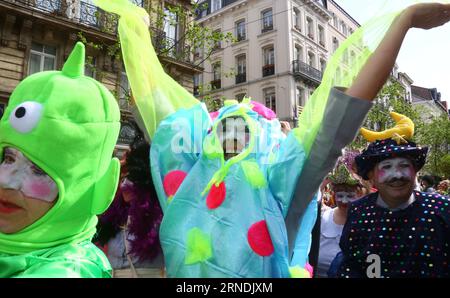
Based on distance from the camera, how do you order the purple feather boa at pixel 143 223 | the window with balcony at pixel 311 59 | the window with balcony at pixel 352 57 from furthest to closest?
the window with balcony at pixel 311 59, the purple feather boa at pixel 143 223, the window with balcony at pixel 352 57

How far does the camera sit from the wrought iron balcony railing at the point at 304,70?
20.2 metres

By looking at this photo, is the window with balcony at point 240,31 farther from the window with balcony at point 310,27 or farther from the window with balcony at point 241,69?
the window with balcony at point 310,27

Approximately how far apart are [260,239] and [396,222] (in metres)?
0.87

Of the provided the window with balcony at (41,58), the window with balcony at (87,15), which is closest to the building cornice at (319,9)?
the window with balcony at (87,15)

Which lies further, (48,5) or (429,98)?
(429,98)

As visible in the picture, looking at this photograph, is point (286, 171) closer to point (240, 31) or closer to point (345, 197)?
point (345, 197)

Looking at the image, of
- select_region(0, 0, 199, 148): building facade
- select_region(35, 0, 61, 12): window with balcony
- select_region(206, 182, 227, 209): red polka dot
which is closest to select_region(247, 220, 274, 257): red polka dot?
select_region(206, 182, 227, 209): red polka dot

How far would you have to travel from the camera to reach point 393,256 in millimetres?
1609

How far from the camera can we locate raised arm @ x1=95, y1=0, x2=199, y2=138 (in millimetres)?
1445

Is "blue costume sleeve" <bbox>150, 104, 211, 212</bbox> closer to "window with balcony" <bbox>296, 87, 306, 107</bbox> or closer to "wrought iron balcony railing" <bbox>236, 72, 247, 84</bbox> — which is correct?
"window with balcony" <bbox>296, 87, 306, 107</bbox>

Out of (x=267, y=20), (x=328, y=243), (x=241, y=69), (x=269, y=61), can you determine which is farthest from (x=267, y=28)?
(x=328, y=243)

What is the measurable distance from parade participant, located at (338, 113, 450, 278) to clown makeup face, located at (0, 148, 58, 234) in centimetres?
131

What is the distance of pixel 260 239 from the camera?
1137mm
